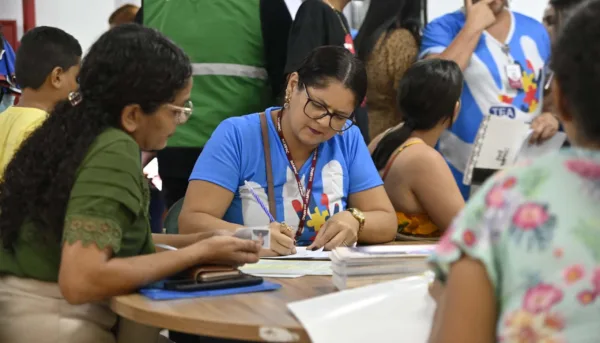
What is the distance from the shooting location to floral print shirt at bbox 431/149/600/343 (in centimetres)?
100

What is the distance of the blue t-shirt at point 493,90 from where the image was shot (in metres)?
3.50

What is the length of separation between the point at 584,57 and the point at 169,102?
1105 mm

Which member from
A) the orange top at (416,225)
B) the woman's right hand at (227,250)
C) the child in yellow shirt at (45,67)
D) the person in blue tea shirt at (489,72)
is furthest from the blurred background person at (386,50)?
the woman's right hand at (227,250)

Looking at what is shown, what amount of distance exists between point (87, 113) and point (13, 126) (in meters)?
1.25

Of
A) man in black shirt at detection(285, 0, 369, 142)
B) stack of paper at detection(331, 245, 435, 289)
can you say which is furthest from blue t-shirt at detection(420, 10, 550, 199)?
stack of paper at detection(331, 245, 435, 289)

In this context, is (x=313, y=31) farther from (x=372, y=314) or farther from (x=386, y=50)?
(x=372, y=314)

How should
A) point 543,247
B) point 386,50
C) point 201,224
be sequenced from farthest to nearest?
1. point 386,50
2. point 201,224
3. point 543,247

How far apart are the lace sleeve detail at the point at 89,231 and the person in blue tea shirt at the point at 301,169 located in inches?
26.6

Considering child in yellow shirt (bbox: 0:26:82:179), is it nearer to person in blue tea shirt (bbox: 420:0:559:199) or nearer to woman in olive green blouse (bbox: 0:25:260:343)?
woman in olive green blouse (bbox: 0:25:260:343)

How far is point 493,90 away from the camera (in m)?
3.49

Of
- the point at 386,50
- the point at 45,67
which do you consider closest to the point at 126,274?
the point at 45,67

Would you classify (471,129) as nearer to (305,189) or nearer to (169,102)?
(305,189)

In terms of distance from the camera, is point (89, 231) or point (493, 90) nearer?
point (89, 231)

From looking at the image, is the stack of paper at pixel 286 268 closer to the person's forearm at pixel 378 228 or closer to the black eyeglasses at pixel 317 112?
the person's forearm at pixel 378 228
